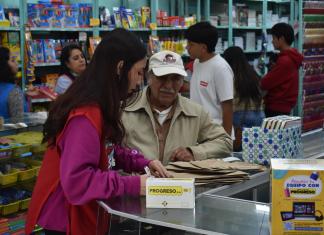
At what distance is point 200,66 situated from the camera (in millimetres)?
4137

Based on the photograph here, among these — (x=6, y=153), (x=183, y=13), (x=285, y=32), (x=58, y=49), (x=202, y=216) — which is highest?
(x=183, y=13)

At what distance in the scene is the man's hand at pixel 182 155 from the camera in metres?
2.49

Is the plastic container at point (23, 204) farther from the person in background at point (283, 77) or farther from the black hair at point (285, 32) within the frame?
the black hair at point (285, 32)

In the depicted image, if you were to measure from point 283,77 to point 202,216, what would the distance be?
4.20 m

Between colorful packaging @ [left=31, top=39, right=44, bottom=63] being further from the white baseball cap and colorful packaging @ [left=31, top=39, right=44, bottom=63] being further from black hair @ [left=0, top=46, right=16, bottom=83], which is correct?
the white baseball cap

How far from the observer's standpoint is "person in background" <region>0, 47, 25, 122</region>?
4.22 meters

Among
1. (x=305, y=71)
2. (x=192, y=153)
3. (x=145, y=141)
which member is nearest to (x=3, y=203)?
(x=145, y=141)

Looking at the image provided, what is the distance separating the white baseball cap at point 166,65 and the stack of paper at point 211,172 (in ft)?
2.20

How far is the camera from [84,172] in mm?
1729

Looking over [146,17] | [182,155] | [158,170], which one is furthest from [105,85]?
[146,17]

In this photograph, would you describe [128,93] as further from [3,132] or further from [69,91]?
[3,132]

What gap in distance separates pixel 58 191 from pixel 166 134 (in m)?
0.91

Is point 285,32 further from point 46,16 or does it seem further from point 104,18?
point 46,16

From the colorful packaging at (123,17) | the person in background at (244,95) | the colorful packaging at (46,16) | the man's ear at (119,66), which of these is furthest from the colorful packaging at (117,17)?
the man's ear at (119,66)
